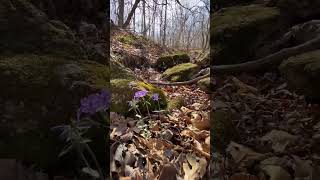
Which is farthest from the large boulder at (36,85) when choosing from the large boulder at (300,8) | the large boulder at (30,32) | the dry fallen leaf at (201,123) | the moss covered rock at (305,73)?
the large boulder at (300,8)

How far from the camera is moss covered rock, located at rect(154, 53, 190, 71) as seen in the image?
11.0ft

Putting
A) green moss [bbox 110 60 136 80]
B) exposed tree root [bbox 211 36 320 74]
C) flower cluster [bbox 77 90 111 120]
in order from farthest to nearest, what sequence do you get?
green moss [bbox 110 60 136 80] → exposed tree root [bbox 211 36 320 74] → flower cluster [bbox 77 90 111 120]

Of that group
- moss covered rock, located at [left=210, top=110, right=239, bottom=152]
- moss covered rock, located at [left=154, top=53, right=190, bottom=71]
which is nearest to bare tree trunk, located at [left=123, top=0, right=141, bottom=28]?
moss covered rock, located at [left=154, top=53, right=190, bottom=71]

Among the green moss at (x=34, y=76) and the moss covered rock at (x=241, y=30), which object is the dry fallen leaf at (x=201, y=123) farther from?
the green moss at (x=34, y=76)

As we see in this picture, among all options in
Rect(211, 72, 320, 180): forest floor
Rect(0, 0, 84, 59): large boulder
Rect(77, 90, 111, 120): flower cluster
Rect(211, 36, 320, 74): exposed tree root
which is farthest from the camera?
Rect(211, 36, 320, 74): exposed tree root

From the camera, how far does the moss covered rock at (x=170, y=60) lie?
3340mm

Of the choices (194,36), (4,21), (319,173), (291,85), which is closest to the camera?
(319,173)

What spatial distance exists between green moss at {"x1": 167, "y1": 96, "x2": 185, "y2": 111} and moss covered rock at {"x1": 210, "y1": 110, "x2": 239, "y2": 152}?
0.47 m

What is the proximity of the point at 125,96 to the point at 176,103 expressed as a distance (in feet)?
1.17

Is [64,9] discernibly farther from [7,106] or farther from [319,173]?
[319,173]

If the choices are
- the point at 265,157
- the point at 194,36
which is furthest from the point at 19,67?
Answer: the point at 194,36

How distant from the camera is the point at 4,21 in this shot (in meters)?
1.87

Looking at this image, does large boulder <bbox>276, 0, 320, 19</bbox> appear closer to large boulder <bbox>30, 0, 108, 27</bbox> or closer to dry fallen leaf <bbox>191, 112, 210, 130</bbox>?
dry fallen leaf <bbox>191, 112, 210, 130</bbox>

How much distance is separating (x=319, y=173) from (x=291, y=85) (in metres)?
0.46
